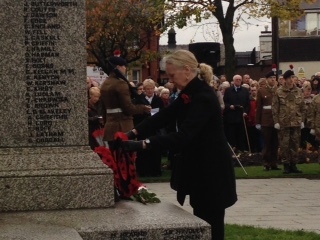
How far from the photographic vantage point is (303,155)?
20656mm

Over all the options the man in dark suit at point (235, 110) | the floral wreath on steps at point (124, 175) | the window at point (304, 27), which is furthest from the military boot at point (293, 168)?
the window at point (304, 27)

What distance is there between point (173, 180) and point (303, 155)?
1356 cm

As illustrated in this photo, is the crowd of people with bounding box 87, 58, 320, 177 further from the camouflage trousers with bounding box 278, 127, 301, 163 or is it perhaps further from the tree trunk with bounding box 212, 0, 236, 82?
the tree trunk with bounding box 212, 0, 236, 82

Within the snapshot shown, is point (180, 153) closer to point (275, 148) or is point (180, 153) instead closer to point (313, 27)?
point (275, 148)

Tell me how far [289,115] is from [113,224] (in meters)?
10.3

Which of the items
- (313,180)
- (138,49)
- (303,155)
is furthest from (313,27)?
(313,180)

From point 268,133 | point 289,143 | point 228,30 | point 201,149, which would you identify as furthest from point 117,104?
point 228,30

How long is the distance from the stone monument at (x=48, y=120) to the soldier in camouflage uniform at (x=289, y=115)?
355 inches

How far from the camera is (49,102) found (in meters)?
8.16

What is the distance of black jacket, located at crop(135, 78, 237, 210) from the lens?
721 centimetres

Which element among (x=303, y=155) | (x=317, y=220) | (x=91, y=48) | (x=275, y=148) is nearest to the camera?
(x=317, y=220)

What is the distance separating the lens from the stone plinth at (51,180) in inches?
307

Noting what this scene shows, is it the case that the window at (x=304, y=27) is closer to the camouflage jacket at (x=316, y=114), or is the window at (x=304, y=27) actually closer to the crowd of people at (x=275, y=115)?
the crowd of people at (x=275, y=115)

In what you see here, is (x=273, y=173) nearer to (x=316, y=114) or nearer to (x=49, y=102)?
(x=316, y=114)
